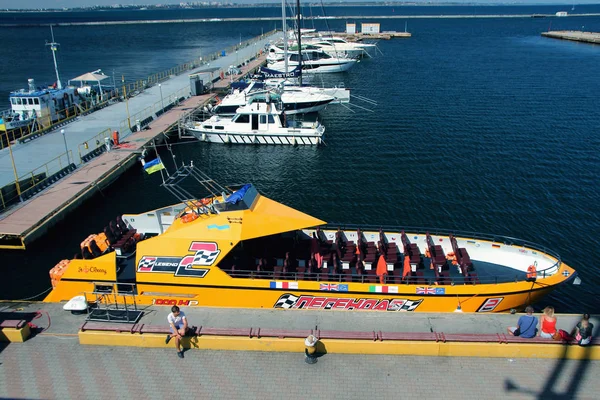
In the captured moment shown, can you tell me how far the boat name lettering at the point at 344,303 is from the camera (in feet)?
45.8

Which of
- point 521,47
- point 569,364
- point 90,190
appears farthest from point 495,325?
point 521,47

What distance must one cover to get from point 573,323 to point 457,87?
45.9 m

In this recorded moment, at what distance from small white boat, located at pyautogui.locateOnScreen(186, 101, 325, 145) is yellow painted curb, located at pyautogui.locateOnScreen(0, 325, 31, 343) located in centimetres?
2563

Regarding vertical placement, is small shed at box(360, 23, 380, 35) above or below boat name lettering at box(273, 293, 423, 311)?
above

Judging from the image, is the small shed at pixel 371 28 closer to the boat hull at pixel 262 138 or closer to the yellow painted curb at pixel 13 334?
the boat hull at pixel 262 138

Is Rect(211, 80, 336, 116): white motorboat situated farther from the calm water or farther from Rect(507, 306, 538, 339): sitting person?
Rect(507, 306, 538, 339): sitting person

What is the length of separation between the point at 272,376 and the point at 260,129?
2705 centimetres

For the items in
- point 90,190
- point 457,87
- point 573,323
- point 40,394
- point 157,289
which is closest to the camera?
point 40,394

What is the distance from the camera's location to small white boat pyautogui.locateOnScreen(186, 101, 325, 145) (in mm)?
35219

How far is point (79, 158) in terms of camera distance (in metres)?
29.4

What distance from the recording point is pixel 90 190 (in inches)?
998

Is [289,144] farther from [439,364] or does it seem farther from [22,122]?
[439,364]

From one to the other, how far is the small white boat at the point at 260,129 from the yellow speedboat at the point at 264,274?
2040cm

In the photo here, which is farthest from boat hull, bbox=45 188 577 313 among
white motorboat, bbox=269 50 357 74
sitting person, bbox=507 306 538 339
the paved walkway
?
white motorboat, bbox=269 50 357 74
